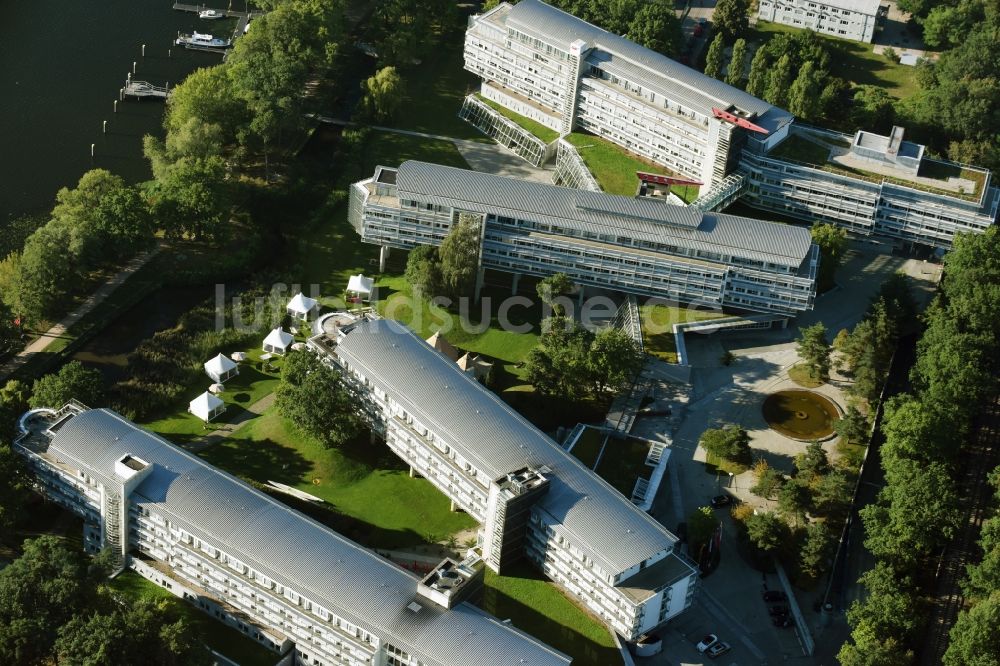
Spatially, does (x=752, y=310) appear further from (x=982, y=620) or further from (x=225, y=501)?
(x=225, y=501)

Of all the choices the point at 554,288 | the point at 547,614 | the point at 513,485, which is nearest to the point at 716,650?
the point at 547,614

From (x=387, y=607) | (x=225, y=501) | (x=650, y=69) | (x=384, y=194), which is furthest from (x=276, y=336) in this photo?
(x=650, y=69)

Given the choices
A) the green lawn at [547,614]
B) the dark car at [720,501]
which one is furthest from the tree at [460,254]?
the green lawn at [547,614]

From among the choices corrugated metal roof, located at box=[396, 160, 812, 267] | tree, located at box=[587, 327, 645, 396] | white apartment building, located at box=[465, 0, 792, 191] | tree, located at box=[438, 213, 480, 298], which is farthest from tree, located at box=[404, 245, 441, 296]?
white apartment building, located at box=[465, 0, 792, 191]

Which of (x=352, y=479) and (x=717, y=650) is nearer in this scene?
(x=717, y=650)

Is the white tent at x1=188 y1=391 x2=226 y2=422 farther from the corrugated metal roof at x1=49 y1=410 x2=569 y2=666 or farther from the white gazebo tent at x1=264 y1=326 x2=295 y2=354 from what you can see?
the corrugated metal roof at x1=49 y1=410 x2=569 y2=666

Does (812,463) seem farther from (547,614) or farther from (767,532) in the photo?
(547,614)

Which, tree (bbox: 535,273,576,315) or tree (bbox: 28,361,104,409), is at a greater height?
tree (bbox: 535,273,576,315)
